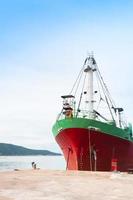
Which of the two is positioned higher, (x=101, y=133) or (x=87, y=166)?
(x=101, y=133)

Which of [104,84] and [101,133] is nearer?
[101,133]

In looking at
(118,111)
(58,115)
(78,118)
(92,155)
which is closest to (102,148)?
(92,155)

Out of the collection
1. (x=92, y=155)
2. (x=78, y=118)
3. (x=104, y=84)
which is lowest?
(x=92, y=155)

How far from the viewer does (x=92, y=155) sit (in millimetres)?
33406

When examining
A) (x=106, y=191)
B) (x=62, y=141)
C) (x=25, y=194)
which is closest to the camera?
(x=25, y=194)

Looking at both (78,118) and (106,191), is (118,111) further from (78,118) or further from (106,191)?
(106,191)

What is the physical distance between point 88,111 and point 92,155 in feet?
18.3

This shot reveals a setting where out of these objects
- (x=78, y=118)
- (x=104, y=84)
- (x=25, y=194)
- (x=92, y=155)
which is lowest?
(x=25, y=194)

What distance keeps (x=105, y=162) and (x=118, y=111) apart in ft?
36.4

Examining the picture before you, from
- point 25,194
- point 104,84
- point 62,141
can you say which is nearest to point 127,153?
point 62,141

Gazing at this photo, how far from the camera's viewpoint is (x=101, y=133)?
33.2m

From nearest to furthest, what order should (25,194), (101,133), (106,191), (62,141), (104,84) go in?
1. (25,194)
2. (106,191)
3. (101,133)
4. (62,141)
5. (104,84)

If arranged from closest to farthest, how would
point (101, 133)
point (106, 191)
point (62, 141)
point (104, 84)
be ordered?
point (106, 191)
point (101, 133)
point (62, 141)
point (104, 84)

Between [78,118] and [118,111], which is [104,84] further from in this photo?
[78,118]
